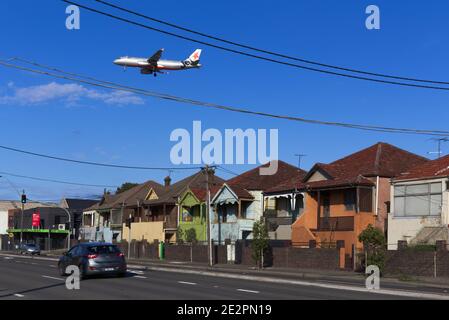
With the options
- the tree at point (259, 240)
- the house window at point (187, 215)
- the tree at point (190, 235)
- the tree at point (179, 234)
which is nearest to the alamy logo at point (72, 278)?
the tree at point (259, 240)

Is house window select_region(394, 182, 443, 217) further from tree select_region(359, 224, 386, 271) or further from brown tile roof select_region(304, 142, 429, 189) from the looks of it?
tree select_region(359, 224, 386, 271)

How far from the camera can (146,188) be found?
8781 cm

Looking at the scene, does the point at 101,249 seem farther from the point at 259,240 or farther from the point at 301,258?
the point at 301,258

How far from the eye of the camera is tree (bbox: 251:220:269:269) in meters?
39.8

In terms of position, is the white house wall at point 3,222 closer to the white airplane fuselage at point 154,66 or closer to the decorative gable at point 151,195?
the decorative gable at point 151,195

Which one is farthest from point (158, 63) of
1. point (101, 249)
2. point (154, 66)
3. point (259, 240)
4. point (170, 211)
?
point (170, 211)

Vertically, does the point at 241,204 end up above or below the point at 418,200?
below

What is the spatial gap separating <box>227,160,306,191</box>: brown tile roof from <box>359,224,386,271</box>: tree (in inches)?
953

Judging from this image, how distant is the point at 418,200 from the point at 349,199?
19.0ft

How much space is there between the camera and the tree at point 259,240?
39831mm

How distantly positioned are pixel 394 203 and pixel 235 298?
24993 mm

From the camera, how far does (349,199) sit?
4353 centimetres
